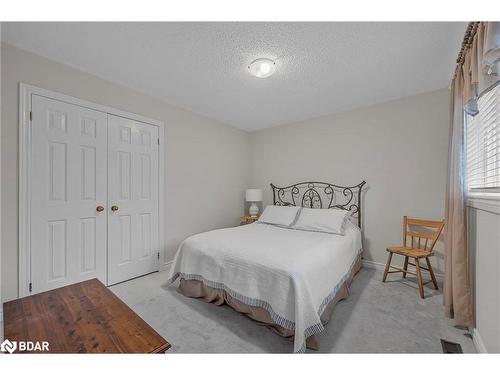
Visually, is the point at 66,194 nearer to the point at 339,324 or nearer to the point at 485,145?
the point at 339,324

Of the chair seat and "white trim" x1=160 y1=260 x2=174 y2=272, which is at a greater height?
the chair seat

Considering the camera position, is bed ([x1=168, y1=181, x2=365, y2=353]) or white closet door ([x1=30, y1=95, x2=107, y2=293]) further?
white closet door ([x1=30, y1=95, x2=107, y2=293])

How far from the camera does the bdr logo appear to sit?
0.97 metres

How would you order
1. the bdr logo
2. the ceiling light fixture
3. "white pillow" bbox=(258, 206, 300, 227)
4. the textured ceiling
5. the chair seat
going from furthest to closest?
"white pillow" bbox=(258, 206, 300, 227) < the chair seat < the ceiling light fixture < the textured ceiling < the bdr logo

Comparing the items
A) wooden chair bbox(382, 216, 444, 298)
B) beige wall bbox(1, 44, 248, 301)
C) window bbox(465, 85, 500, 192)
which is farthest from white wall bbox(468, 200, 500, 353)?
beige wall bbox(1, 44, 248, 301)

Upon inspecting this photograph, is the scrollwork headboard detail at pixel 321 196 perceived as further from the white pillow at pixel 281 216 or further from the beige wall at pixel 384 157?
the white pillow at pixel 281 216

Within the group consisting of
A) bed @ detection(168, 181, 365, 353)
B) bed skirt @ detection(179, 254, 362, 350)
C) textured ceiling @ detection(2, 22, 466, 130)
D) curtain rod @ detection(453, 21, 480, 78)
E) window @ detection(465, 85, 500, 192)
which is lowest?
bed skirt @ detection(179, 254, 362, 350)

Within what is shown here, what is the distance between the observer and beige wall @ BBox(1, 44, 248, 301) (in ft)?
6.20

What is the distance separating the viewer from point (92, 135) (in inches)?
94.7

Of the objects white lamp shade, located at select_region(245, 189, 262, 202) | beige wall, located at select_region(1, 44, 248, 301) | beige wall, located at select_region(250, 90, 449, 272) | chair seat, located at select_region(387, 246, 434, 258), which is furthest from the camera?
white lamp shade, located at select_region(245, 189, 262, 202)

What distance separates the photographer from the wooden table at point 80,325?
1004mm

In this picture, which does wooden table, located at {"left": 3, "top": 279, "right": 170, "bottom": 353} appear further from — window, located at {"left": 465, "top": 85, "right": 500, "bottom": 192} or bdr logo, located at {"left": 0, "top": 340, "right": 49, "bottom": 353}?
window, located at {"left": 465, "top": 85, "right": 500, "bottom": 192}

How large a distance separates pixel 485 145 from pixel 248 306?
2317 mm

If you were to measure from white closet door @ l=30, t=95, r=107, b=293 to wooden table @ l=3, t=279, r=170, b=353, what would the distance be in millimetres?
930
